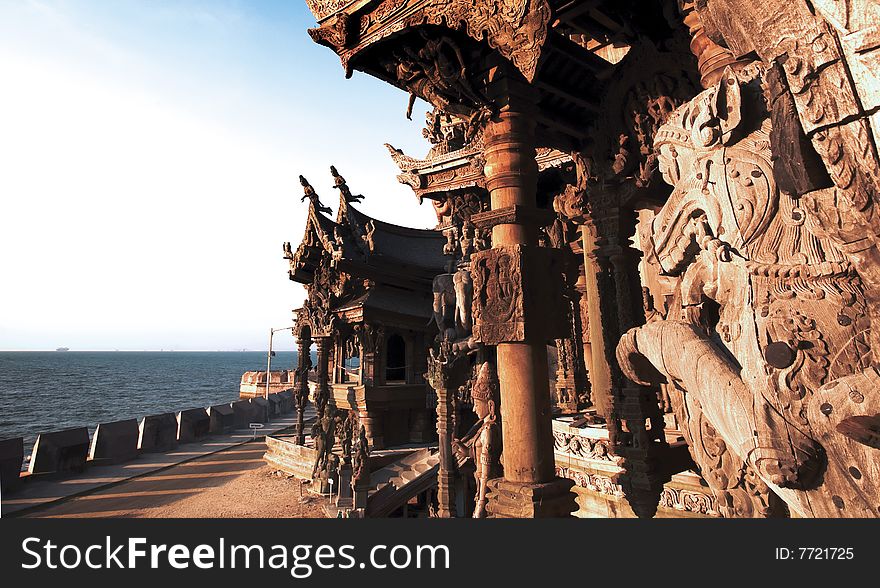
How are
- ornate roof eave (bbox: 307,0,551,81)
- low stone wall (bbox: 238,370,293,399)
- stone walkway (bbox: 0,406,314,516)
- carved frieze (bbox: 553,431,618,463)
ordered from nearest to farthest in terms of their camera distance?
ornate roof eave (bbox: 307,0,551,81)
carved frieze (bbox: 553,431,618,463)
stone walkway (bbox: 0,406,314,516)
low stone wall (bbox: 238,370,293,399)

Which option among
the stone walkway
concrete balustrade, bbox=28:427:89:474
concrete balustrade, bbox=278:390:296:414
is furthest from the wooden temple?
concrete balustrade, bbox=278:390:296:414

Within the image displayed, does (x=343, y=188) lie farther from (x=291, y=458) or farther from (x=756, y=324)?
(x=756, y=324)

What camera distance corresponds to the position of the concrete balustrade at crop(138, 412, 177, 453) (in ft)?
72.3

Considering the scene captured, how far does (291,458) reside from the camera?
58.1ft

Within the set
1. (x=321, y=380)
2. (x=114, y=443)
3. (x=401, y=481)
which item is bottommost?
(x=401, y=481)

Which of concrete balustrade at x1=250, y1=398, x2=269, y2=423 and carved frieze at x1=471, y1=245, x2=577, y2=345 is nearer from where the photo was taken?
carved frieze at x1=471, y1=245, x2=577, y2=345

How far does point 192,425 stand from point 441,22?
1087 inches

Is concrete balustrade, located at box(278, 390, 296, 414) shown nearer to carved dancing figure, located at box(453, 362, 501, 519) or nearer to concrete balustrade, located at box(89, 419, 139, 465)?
concrete balustrade, located at box(89, 419, 139, 465)

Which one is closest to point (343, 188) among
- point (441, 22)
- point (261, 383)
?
point (441, 22)

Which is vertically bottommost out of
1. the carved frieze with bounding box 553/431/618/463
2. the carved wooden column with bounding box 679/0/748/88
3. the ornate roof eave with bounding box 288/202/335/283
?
the carved frieze with bounding box 553/431/618/463

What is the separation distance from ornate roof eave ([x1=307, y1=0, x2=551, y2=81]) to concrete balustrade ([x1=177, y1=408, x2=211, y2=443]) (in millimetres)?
25649

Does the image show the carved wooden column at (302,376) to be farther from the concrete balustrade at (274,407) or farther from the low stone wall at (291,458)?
the concrete balustrade at (274,407)

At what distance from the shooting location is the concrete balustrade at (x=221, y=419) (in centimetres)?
2758

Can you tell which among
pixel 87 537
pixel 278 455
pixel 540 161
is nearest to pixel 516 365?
pixel 87 537
